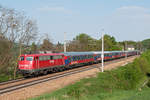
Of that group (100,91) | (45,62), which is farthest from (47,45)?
(100,91)

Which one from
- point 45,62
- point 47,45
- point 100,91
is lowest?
point 100,91

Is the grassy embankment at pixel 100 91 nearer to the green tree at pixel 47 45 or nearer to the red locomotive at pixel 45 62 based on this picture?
the red locomotive at pixel 45 62

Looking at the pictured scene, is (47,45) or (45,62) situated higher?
(47,45)

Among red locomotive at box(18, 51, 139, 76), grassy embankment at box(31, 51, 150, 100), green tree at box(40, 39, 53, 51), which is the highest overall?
green tree at box(40, 39, 53, 51)

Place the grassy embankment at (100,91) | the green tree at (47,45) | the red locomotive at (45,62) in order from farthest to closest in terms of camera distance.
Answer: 1. the green tree at (47,45)
2. the red locomotive at (45,62)
3. the grassy embankment at (100,91)

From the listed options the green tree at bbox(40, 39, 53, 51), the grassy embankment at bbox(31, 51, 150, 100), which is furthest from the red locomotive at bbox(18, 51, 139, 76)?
the green tree at bbox(40, 39, 53, 51)

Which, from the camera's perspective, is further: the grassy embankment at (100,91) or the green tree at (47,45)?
the green tree at (47,45)

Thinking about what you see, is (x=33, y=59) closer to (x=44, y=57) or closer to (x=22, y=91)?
(x=44, y=57)

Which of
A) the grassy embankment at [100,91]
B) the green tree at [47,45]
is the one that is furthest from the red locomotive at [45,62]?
the green tree at [47,45]

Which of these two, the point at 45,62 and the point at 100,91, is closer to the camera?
the point at 100,91

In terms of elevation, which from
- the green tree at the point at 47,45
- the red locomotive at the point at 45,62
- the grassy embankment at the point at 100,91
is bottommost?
the grassy embankment at the point at 100,91

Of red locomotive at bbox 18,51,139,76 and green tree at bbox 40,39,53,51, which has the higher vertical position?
green tree at bbox 40,39,53,51

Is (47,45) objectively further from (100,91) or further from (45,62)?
(100,91)

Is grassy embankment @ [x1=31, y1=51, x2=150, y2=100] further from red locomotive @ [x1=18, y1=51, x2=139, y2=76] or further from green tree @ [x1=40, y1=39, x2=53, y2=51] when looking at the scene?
green tree @ [x1=40, y1=39, x2=53, y2=51]
